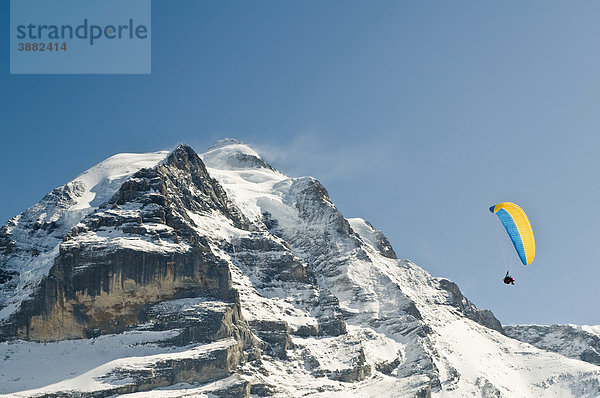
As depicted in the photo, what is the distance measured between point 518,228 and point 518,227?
0.13 m

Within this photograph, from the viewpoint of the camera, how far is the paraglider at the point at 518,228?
115 metres

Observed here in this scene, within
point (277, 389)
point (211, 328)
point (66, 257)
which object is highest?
point (66, 257)

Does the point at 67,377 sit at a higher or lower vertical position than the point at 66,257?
lower

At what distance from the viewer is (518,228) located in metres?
118

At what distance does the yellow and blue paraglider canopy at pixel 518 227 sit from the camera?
115 meters

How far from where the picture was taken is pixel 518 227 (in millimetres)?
117562

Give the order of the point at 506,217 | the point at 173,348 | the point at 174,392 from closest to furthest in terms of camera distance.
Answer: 1. the point at 506,217
2. the point at 174,392
3. the point at 173,348

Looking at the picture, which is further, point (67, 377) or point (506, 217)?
point (67, 377)

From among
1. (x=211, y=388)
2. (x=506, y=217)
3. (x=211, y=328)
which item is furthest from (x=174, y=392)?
(x=506, y=217)

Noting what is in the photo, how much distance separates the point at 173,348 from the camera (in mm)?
188500

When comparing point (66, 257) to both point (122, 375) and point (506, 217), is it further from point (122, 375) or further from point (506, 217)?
point (506, 217)

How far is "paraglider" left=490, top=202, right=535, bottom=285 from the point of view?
115 metres

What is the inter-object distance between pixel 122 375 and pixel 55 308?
2567 cm

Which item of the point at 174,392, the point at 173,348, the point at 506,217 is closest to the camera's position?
the point at 506,217
